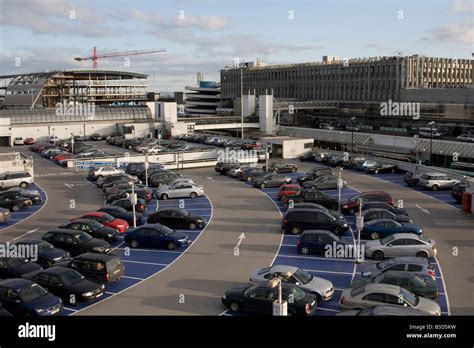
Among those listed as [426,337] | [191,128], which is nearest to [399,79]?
[191,128]

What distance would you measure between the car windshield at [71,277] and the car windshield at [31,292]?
797 mm

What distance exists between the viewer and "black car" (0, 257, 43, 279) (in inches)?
605

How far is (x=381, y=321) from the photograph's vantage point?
563 centimetres

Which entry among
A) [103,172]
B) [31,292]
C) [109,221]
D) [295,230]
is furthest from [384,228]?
[103,172]

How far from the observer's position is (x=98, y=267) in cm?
1511

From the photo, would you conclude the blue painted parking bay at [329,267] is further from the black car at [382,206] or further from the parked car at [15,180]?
the parked car at [15,180]

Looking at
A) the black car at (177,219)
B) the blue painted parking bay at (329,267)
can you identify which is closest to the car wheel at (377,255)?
the blue painted parking bay at (329,267)

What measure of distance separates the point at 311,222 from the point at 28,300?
11.6 metres

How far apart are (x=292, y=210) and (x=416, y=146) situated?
2550cm

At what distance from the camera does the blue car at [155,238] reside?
1888cm

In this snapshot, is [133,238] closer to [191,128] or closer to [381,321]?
[381,321]

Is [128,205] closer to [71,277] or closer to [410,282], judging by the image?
[71,277]

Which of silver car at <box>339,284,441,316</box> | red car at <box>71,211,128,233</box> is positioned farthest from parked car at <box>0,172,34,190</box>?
silver car at <box>339,284,441,316</box>

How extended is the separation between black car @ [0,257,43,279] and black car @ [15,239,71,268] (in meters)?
0.70
